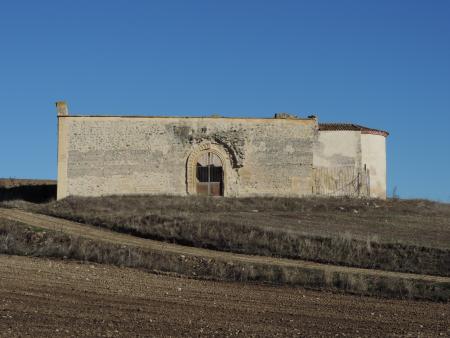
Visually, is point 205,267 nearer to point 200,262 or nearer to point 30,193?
point 200,262

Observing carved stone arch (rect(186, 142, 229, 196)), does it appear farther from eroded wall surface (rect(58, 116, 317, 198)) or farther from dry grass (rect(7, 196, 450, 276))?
dry grass (rect(7, 196, 450, 276))

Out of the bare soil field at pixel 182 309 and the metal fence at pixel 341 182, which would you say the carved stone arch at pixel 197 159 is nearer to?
the metal fence at pixel 341 182

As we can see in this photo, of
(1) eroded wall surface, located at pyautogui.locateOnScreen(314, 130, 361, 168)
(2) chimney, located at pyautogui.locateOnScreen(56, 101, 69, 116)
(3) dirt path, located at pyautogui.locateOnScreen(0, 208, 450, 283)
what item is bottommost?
(3) dirt path, located at pyautogui.locateOnScreen(0, 208, 450, 283)

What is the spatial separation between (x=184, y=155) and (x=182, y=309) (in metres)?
22.5

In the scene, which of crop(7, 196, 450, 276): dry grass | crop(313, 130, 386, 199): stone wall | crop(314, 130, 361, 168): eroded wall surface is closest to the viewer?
crop(7, 196, 450, 276): dry grass

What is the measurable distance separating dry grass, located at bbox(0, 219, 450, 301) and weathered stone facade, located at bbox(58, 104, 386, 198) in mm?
10812

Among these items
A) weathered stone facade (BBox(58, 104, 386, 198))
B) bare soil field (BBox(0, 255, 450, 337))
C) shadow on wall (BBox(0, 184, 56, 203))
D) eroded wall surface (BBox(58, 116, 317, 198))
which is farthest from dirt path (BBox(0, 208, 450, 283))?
shadow on wall (BBox(0, 184, 56, 203))

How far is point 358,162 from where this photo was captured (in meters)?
35.7

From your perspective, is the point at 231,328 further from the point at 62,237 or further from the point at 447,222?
the point at 447,222

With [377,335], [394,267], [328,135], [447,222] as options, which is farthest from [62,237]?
[328,135]

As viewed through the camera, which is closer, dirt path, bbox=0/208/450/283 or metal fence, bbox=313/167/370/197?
dirt path, bbox=0/208/450/283

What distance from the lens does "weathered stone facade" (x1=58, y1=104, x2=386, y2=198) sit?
32.7m

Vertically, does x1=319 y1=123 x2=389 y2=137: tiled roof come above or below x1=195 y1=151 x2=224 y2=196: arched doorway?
above

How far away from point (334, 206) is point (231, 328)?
22008 millimetres
